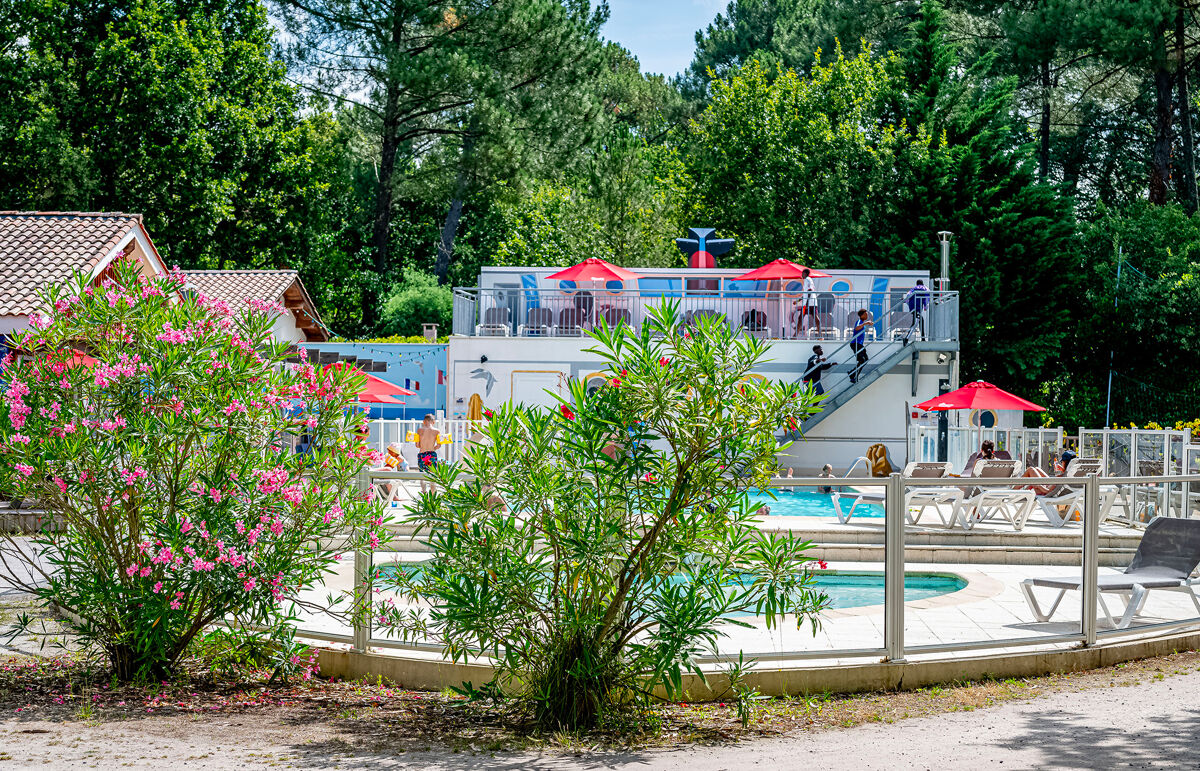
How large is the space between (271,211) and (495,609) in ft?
111

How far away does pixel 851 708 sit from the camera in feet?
21.8

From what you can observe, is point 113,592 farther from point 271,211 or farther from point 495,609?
point 271,211

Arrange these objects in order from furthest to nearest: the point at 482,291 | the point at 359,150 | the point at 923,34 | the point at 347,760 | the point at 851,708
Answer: the point at 359,150, the point at 923,34, the point at 482,291, the point at 851,708, the point at 347,760

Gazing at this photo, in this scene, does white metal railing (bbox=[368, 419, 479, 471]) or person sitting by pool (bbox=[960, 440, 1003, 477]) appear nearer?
person sitting by pool (bbox=[960, 440, 1003, 477])

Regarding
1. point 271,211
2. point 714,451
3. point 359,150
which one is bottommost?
point 714,451

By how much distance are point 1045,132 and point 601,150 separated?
1575cm

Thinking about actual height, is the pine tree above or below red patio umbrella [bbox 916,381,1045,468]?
above

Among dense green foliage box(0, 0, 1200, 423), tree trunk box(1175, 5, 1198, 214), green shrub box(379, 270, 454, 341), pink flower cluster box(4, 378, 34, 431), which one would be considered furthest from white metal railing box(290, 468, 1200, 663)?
green shrub box(379, 270, 454, 341)

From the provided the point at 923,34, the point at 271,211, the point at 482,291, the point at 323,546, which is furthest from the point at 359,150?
the point at 323,546

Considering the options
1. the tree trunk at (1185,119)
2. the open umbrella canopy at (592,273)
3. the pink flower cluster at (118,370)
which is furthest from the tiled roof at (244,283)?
the tree trunk at (1185,119)

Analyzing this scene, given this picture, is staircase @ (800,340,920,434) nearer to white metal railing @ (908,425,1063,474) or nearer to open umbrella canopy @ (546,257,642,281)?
white metal railing @ (908,425,1063,474)

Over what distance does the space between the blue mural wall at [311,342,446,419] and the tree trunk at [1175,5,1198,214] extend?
24249 millimetres

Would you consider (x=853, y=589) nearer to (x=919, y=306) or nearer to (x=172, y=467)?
(x=172, y=467)

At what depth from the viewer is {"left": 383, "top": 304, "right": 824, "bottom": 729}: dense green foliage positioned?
236 inches
